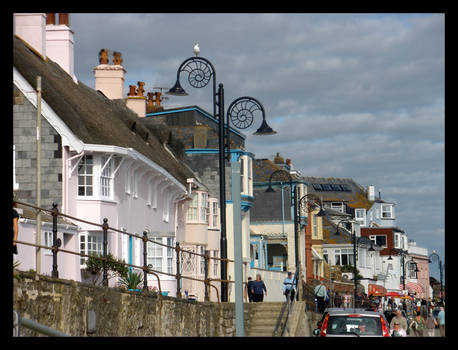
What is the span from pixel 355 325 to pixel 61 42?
781 inches

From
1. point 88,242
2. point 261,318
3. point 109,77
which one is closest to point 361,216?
point 109,77

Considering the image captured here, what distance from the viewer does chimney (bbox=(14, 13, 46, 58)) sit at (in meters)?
30.6

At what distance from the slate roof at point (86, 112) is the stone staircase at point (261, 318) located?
6892 millimetres

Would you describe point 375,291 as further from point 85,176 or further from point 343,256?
point 85,176

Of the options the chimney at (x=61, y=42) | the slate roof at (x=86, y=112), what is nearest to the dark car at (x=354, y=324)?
the slate roof at (x=86, y=112)

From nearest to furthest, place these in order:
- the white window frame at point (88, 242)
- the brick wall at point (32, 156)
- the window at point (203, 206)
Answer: the brick wall at point (32, 156) < the white window frame at point (88, 242) < the window at point (203, 206)

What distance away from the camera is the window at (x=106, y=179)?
1141 inches

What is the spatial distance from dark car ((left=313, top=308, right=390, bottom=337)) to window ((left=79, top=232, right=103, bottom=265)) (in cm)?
1110

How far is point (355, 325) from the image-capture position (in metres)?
18.2

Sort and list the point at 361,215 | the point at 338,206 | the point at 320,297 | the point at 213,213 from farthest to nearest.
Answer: the point at 361,215
the point at 338,206
the point at 213,213
the point at 320,297

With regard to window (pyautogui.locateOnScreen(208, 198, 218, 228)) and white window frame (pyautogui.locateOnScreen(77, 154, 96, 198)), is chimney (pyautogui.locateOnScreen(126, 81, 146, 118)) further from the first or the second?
white window frame (pyautogui.locateOnScreen(77, 154, 96, 198))

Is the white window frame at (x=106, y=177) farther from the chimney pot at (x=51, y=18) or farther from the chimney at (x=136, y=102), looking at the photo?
the chimney at (x=136, y=102)

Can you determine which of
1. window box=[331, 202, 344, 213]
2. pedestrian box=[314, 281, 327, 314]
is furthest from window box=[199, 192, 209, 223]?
window box=[331, 202, 344, 213]
